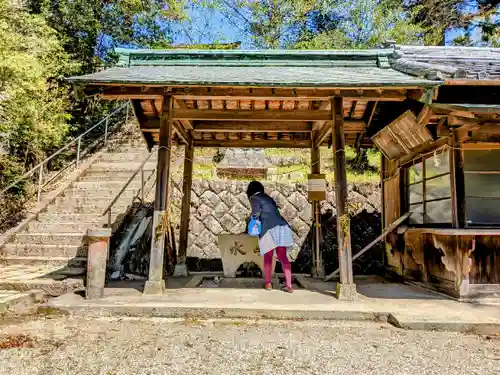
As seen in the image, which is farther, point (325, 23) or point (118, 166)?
point (325, 23)

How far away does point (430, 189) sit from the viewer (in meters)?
6.65

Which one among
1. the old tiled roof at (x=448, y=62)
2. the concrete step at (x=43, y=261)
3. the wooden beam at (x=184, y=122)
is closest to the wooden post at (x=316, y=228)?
the old tiled roof at (x=448, y=62)

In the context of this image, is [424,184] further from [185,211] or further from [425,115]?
[185,211]

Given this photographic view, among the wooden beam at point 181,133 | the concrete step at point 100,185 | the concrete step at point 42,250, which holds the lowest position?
the concrete step at point 42,250

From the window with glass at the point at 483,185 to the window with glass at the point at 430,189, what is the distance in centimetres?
33

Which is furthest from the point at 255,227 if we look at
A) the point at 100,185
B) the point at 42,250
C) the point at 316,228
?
the point at 100,185

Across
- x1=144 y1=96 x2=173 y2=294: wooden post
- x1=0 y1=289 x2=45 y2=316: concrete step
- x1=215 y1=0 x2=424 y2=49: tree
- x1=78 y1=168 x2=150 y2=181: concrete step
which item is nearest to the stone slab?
x1=144 y1=96 x2=173 y2=294: wooden post

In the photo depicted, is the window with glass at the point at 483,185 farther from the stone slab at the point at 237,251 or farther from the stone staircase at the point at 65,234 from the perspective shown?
the stone staircase at the point at 65,234

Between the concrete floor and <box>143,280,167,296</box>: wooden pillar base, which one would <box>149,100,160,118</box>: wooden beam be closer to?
<box>143,280,167,296</box>: wooden pillar base

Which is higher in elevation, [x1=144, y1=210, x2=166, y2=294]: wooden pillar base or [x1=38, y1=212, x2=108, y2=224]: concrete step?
[x1=38, y1=212, x2=108, y2=224]: concrete step

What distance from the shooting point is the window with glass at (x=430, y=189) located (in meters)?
6.05

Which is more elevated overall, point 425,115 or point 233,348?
Result: point 425,115

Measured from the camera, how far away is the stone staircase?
6.09 metres

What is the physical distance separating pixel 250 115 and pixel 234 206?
172 inches
